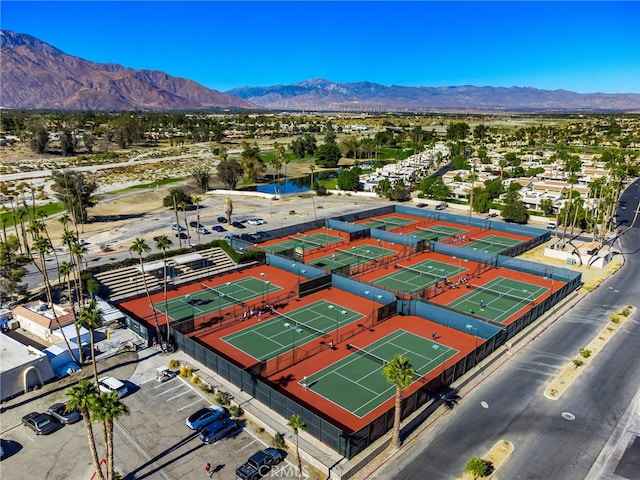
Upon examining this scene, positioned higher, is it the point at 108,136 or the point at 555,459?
the point at 108,136

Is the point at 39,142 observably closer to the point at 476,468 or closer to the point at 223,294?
the point at 223,294

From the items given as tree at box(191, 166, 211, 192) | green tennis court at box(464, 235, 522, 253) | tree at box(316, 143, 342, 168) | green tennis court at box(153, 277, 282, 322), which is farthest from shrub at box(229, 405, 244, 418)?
tree at box(316, 143, 342, 168)

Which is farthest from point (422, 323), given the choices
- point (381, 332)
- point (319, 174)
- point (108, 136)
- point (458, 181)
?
point (108, 136)

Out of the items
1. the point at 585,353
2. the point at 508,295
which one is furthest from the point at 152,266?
the point at 585,353

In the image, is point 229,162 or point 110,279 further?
point 229,162

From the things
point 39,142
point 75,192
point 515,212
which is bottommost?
point 515,212

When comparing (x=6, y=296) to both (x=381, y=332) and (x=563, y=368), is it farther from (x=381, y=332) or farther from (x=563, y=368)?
(x=563, y=368)

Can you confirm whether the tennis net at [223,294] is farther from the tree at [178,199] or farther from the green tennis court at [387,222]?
the green tennis court at [387,222]
